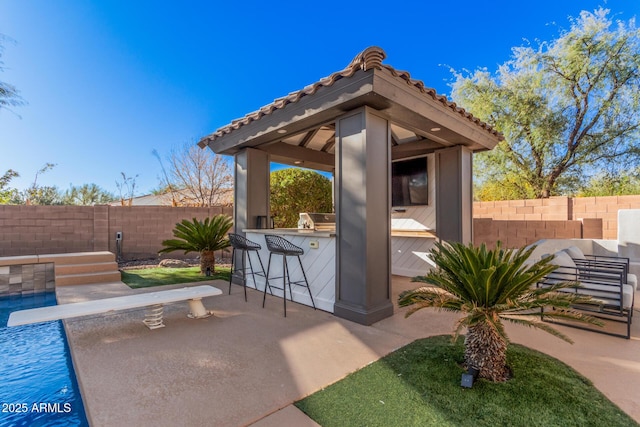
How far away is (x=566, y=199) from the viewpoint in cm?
732

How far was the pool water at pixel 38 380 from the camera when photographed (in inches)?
76.2

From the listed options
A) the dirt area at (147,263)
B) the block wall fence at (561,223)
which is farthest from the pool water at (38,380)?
the block wall fence at (561,223)

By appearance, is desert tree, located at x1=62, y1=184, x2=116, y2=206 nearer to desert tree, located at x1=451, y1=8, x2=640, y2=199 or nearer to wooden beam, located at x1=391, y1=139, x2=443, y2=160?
wooden beam, located at x1=391, y1=139, x2=443, y2=160

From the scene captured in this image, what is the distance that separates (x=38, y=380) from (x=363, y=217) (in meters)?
3.23

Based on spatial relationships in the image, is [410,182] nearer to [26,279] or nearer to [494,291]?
[494,291]

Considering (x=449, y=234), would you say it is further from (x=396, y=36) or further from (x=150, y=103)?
(x=150, y=103)

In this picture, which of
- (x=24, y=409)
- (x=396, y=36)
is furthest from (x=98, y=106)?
(x=24, y=409)

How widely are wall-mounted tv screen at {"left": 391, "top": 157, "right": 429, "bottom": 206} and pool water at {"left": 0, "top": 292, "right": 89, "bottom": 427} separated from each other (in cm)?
560

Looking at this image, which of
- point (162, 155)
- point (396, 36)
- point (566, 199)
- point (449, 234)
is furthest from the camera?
point (162, 155)

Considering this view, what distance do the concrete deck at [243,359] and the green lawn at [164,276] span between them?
1.80m

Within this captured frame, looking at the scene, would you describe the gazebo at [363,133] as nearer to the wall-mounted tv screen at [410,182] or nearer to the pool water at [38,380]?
the wall-mounted tv screen at [410,182]

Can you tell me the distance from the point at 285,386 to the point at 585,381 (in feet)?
7.13

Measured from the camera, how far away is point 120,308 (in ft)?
10.2

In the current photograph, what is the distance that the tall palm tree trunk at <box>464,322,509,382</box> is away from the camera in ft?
6.87
